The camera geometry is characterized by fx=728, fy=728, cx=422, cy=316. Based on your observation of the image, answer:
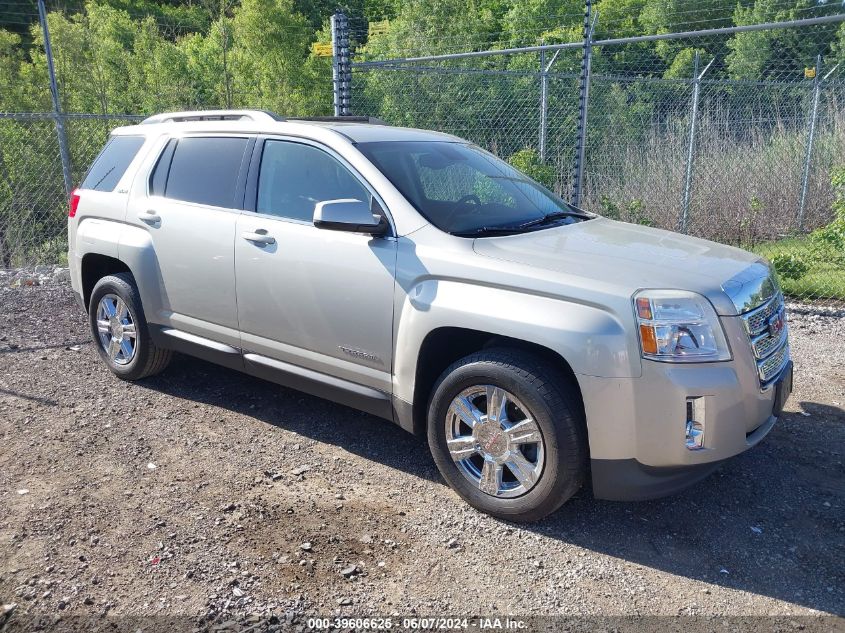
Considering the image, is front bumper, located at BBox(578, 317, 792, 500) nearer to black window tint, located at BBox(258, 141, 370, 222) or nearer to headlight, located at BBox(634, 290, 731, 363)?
headlight, located at BBox(634, 290, 731, 363)

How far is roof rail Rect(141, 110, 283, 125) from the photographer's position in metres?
4.68

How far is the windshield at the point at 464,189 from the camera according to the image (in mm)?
3977

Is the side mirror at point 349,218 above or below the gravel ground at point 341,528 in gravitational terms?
above

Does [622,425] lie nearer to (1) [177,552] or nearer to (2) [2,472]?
(1) [177,552]

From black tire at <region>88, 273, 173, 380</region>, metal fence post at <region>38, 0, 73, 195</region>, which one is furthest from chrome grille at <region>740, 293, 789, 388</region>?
metal fence post at <region>38, 0, 73, 195</region>

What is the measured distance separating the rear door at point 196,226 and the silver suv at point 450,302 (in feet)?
0.05

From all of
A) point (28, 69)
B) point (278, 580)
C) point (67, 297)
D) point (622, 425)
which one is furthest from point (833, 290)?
point (28, 69)

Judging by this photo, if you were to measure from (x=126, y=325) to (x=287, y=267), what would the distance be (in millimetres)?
1844

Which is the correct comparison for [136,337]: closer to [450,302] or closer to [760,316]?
[450,302]

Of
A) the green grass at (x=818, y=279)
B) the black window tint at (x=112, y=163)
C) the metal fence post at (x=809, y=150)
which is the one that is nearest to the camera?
the black window tint at (x=112, y=163)

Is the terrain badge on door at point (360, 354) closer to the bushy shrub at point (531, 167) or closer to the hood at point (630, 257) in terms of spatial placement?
the hood at point (630, 257)

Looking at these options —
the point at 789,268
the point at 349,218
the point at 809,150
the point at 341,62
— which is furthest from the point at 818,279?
the point at 349,218

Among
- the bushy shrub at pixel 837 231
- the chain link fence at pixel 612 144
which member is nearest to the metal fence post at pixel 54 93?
the chain link fence at pixel 612 144

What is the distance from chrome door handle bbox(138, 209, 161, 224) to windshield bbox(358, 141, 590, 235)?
5.38 ft
